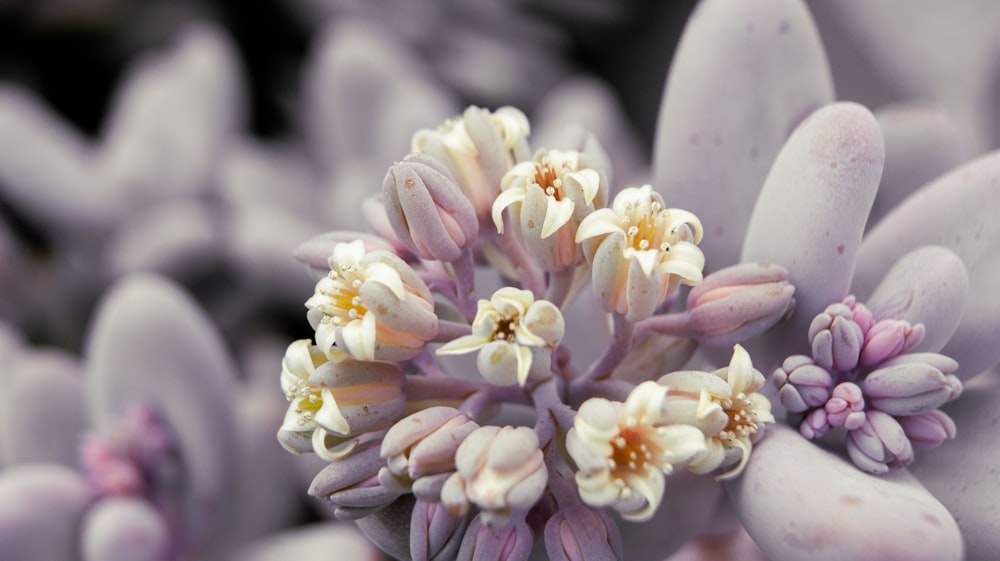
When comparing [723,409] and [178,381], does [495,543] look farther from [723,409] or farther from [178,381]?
[178,381]

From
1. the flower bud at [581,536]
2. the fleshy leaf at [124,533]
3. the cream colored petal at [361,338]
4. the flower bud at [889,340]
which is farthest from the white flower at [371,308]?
the fleshy leaf at [124,533]

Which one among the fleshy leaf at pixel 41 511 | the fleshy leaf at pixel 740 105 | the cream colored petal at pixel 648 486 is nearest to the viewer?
the cream colored petal at pixel 648 486

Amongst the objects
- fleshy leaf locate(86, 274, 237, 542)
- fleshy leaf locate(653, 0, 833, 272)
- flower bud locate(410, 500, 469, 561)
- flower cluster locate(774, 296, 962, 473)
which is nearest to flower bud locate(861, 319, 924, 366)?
flower cluster locate(774, 296, 962, 473)

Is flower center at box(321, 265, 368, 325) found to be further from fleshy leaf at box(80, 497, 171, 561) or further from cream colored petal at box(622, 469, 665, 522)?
fleshy leaf at box(80, 497, 171, 561)

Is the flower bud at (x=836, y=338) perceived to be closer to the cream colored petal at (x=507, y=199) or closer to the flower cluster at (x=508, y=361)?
the flower cluster at (x=508, y=361)

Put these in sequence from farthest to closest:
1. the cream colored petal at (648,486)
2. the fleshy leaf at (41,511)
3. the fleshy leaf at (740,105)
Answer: the fleshy leaf at (41,511) < the fleshy leaf at (740,105) < the cream colored petal at (648,486)

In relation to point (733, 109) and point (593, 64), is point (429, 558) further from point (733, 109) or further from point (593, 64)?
point (593, 64)
